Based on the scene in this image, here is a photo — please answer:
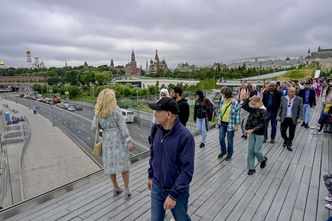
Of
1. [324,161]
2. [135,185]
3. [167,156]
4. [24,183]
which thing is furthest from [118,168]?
[24,183]

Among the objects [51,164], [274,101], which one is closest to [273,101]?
[274,101]

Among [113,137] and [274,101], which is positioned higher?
[274,101]

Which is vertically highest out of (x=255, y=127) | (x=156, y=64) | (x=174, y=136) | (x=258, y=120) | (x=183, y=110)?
(x=156, y=64)

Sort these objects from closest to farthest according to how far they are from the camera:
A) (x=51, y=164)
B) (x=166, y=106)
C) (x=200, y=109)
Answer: (x=166, y=106) < (x=200, y=109) < (x=51, y=164)

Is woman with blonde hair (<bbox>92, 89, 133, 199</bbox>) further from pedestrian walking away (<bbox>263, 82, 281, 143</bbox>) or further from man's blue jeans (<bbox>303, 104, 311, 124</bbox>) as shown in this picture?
man's blue jeans (<bbox>303, 104, 311, 124</bbox>)

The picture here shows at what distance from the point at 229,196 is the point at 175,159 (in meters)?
1.77

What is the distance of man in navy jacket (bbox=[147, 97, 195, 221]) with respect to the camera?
1552mm

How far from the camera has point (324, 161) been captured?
406 centimetres

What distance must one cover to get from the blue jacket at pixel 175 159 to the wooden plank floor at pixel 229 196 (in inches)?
42.0

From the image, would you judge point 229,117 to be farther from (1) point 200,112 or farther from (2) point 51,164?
(2) point 51,164

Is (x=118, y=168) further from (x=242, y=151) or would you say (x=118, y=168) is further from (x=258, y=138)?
(x=242, y=151)

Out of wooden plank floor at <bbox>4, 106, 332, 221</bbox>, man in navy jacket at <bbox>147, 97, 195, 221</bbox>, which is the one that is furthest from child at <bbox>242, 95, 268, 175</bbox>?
man in navy jacket at <bbox>147, 97, 195, 221</bbox>

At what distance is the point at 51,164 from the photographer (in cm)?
1656

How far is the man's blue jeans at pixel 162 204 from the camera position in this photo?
1.67m
